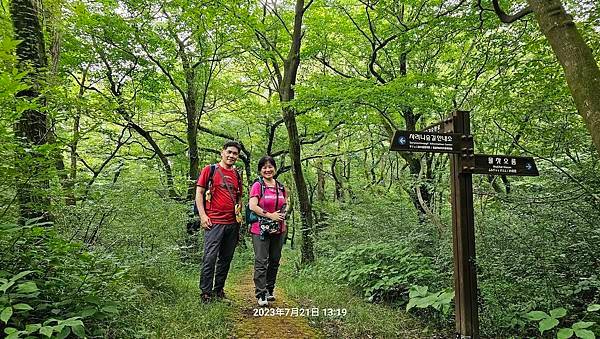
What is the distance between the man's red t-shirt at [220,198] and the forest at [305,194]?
1050 millimetres

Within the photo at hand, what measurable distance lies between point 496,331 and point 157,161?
12.1m

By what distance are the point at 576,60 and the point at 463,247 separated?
1.81m

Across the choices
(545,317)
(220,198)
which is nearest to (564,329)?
(545,317)

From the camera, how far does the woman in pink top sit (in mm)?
5074

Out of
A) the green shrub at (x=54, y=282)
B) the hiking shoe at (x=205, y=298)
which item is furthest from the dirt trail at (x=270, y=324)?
the green shrub at (x=54, y=282)

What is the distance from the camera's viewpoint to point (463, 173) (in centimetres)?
384

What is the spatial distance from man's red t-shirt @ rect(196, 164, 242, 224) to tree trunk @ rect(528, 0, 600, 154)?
3709 mm

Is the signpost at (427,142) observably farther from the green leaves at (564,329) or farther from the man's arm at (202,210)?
the man's arm at (202,210)

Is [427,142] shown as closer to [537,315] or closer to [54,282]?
[537,315]

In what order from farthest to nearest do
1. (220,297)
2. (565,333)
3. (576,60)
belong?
1. (220,297)
2. (576,60)
3. (565,333)

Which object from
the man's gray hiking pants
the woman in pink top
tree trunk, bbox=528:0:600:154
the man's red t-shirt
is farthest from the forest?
the man's red t-shirt

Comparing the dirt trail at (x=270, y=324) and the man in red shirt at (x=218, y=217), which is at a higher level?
the man in red shirt at (x=218, y=217)

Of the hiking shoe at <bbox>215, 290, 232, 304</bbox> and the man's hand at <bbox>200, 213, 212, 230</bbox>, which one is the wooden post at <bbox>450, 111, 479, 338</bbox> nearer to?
the hiking shoe at <bbox>215, 290, 232, 304</bbox>

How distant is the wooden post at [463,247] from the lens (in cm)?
364
